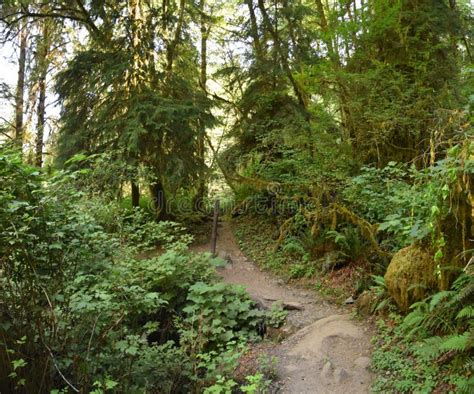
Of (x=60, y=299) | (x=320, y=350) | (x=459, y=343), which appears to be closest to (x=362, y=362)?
(x=320, y=350)

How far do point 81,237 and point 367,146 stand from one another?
25.9 feet

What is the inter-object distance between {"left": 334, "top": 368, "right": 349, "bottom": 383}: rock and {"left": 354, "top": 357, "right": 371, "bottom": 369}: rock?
0.63 ft

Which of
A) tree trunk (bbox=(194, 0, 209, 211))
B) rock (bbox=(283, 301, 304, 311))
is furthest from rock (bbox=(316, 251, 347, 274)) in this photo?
tree trunk (bbox=(194, 0, 209, 211))

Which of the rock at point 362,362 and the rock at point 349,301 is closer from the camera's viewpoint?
the rock at point 362,362

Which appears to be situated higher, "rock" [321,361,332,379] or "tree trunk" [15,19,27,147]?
"tree trunk" [15,19,27,147]

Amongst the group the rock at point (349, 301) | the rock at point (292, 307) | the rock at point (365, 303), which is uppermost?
the rock at point (365, 303)

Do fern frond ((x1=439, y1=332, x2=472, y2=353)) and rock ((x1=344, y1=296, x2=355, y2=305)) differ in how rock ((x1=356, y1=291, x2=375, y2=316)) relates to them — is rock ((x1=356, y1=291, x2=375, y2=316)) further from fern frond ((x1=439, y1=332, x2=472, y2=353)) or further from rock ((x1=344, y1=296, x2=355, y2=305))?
fern frond ((x1=439, y1=332, x2=472, y2=353))

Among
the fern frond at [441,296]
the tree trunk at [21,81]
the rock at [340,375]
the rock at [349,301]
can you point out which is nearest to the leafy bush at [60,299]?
the rock at [340,375]

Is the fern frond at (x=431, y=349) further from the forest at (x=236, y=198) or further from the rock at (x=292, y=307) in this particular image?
the rock at (x=292, y=307)

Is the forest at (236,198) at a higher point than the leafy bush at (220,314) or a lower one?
higher

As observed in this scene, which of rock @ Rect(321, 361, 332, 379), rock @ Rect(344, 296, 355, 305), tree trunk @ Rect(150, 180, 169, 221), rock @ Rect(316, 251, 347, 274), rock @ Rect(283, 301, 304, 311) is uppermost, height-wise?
tree trunk @ Rect(150, 180, 169, 221)

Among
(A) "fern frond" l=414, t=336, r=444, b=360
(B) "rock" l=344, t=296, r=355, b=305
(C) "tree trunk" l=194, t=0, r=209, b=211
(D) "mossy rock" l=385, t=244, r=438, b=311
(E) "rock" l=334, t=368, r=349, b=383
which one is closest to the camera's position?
(A) "fern frond" l=414, t=336, r=444, b=360

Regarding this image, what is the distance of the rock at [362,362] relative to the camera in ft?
16.5

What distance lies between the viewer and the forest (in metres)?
3.83
